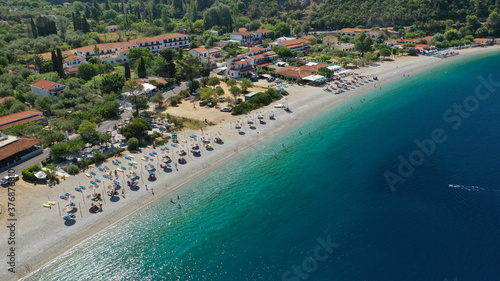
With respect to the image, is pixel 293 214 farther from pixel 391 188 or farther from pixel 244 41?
pixel 244 41

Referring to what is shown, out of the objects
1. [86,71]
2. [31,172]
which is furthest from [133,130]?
[86,71]

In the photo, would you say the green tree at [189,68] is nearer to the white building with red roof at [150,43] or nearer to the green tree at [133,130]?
the green tree at [133,130]

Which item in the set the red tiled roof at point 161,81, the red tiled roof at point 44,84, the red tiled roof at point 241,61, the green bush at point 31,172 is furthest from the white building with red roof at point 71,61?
the green bush at point 31,172

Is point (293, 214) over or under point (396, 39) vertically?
under

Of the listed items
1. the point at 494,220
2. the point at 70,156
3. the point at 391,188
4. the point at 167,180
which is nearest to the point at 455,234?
the point at 494,220

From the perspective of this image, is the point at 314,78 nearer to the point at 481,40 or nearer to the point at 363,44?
the point at 363,44

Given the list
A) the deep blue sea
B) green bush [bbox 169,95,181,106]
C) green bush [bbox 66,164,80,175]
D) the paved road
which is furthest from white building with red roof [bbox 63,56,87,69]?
the deep blue sea

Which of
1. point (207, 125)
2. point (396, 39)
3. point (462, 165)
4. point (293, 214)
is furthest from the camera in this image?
point (396, 39)
